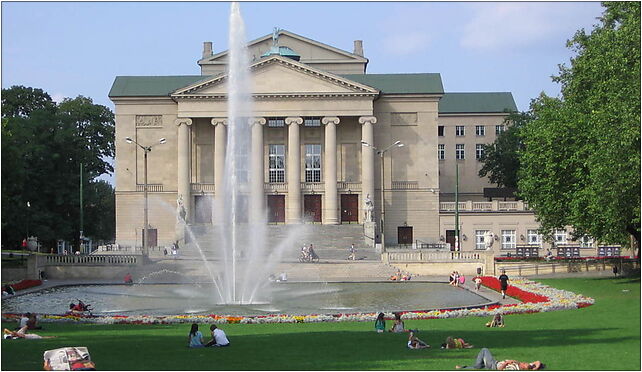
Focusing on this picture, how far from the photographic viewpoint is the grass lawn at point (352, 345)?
83.8ft

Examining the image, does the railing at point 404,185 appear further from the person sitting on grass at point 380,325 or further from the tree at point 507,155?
Result: the person sitting on grass at point 380,325

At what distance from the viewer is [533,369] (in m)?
24.2

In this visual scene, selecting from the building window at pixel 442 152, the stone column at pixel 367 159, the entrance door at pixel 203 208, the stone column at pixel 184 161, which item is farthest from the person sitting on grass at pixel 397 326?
the building window at pixel 442 152

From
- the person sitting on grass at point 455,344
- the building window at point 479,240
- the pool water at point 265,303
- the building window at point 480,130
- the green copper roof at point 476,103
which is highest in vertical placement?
the green copper roof at point 476,103

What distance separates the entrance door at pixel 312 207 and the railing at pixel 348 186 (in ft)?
6.95

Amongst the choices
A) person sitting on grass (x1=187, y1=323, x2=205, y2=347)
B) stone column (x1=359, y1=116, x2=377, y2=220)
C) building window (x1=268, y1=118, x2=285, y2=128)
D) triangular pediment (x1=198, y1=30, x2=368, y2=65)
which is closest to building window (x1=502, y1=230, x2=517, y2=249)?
stone column (x1=359, y1=116, x2=377, y2=220)

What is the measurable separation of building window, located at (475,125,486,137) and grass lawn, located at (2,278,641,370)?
306ft

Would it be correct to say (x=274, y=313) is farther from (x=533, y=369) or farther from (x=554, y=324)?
(x=533, y=369)

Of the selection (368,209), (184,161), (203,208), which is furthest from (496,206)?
(184,161)

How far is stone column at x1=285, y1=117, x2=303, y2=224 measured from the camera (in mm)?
95688

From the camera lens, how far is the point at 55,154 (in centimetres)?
9275

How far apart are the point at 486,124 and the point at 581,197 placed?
77.1 m

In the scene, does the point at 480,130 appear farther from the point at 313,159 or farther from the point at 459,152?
the point at 313,159

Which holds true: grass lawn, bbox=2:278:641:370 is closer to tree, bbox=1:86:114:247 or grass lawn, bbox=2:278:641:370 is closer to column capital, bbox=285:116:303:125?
tree, bbox=1:86:114:247
